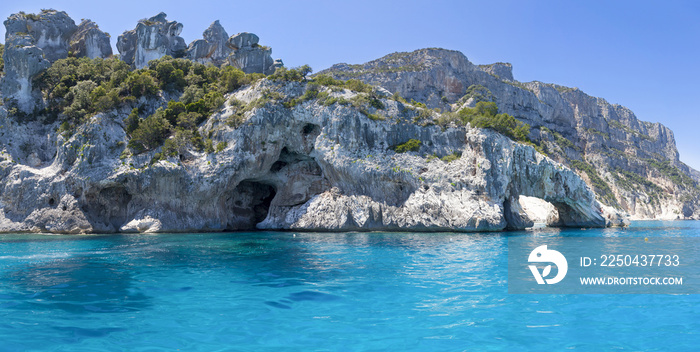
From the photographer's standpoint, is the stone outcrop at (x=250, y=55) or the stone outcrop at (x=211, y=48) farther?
the stone outcrop at (x=211, y=48)

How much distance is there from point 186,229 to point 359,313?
102 feet

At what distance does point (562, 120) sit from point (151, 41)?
296 feet

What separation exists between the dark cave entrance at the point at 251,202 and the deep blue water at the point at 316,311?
2672 centimetres

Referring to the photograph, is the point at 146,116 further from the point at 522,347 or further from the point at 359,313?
the point at 522,347

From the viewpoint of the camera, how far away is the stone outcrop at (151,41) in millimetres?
54000

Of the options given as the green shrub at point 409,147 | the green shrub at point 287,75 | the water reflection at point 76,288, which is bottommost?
the water reflection at point 76,288

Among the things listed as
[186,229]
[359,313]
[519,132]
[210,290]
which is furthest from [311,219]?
[359,313]

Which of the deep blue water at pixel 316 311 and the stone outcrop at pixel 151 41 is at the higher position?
the stone outcrop at pixel 151 41

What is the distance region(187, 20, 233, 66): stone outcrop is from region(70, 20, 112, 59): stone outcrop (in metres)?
10.8

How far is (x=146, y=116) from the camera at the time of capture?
40875 mm

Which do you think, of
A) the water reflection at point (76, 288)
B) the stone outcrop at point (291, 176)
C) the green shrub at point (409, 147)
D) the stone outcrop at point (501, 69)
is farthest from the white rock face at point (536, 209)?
the stone outcrop at point (501, 69)

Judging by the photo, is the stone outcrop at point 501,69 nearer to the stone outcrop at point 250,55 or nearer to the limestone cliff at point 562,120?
the limestone cliff at point 562,120

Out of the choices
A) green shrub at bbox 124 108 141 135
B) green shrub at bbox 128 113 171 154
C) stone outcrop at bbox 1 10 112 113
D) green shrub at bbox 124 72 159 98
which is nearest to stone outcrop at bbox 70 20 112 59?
stone outcrop at bbox 1 10 112 113

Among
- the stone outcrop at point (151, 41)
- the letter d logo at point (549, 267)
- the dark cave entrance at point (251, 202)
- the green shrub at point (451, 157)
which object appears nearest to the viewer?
the letter d logo at point (549, 267)
